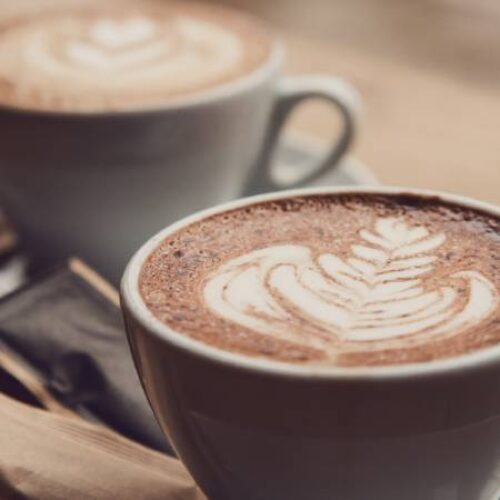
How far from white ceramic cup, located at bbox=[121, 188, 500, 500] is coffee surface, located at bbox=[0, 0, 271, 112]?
46cm

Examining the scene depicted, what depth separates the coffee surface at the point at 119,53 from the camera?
1.12m

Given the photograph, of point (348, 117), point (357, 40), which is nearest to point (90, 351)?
point (348, 117)

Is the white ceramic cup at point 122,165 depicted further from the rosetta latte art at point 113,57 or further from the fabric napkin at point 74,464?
the fabric napkin at point 74,464

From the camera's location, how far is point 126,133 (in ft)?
3.52

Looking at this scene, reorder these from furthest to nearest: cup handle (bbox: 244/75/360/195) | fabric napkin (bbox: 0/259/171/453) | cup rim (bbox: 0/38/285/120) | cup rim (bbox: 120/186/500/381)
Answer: cup handle (bbox: 244/75/360/195), cup rim (bbox: 0/38/285/120), fabric napkin (bbox: 0/259/171/453), cup rim (bbox: 120/186/500/381)

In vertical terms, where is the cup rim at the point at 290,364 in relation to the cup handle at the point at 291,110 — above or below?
above

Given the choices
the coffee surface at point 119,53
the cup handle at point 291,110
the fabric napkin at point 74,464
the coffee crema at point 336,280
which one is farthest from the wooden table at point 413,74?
the fabric napkin at point 74,464

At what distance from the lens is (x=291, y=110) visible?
1.23 m

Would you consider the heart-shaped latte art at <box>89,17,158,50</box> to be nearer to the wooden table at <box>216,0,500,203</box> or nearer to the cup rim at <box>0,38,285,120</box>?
the cup rim at <box>0,38,285,120</box>

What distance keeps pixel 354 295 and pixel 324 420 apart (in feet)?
0.35

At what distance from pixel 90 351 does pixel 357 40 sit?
1.12 m

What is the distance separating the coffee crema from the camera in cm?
65

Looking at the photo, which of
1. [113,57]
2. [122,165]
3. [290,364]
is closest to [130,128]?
[122,165]

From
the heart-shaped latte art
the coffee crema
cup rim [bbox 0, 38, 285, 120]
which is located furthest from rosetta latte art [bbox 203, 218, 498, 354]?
the heart-shaped latte art
